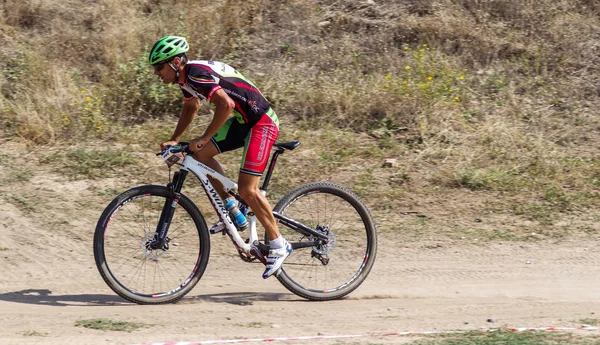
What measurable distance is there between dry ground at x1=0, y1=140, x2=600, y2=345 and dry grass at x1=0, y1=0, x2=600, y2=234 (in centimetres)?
99

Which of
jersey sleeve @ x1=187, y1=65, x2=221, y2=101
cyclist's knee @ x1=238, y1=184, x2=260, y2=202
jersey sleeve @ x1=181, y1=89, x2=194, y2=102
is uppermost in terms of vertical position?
jersey sleeve @ x1=187, y1=65, x2=221, y2=101

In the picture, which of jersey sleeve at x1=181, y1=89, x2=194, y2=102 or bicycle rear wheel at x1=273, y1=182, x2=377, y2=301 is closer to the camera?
jersey sleeve at x1=181, y1=89, x2=194, y2=102

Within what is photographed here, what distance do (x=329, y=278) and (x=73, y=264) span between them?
2.34 metres

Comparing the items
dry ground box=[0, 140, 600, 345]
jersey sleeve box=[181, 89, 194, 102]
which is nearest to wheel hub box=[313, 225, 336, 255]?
dry ground box=[0, 140, 600, 345]

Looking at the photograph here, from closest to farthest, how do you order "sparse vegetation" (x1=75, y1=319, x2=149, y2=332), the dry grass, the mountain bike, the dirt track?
"sparse vegetation" (x1=75, y1=319, x2=149, y2=332) → the dirt track → the mountain bike → the dry grass

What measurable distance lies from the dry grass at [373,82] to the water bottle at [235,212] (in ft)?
8.58

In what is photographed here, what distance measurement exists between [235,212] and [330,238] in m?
0.88

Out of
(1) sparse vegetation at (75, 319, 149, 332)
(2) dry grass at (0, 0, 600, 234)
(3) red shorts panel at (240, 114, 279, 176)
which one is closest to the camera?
(1) sparse vegetation at (75, 319, 149, 332)

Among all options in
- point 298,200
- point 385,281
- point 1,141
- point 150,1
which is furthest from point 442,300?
point 150,1

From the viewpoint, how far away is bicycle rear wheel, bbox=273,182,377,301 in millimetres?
6375

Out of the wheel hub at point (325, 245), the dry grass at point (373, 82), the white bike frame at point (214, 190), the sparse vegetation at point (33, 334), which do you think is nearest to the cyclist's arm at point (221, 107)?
the white bike frame at point (214, 190)

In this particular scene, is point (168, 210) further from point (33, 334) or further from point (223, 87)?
point (33, 334)

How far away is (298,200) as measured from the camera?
6.37 metres

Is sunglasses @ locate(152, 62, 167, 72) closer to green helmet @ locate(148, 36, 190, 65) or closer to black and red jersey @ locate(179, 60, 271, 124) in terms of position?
green helmet @ locate(148, 36, 190, 65)
